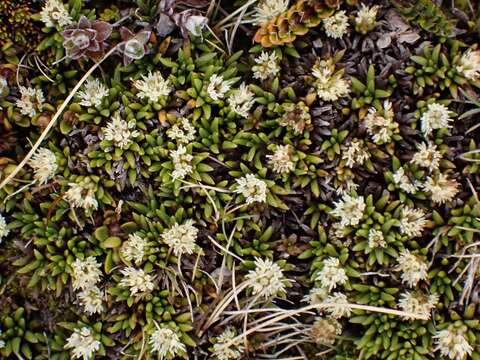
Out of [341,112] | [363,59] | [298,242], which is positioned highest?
[363,59]

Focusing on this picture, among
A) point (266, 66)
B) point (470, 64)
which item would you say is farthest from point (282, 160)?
point (470, 64)

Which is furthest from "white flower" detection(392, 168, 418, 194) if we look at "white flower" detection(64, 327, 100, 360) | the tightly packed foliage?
"white flower" detection(64, 327, 100, 360)

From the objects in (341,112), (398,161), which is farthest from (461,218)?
(341,112)

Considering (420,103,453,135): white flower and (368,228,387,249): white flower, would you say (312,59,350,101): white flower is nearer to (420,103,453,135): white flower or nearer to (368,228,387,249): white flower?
(420,103,453,135): white flower

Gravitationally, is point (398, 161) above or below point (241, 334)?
above

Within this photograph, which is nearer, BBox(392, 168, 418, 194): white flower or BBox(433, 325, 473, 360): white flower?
BBox(433, 325, 473, 360): white flower

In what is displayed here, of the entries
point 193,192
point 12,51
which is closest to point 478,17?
point 193,192

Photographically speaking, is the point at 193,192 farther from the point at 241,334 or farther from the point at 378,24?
the point at 378,24
